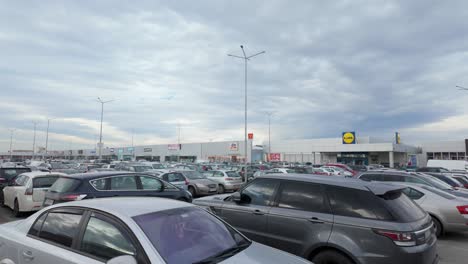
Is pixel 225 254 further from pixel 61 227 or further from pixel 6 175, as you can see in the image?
pixel 6 175

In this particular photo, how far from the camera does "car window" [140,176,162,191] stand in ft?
30.8

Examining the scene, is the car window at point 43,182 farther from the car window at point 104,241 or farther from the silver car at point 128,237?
the car window at point 104,241

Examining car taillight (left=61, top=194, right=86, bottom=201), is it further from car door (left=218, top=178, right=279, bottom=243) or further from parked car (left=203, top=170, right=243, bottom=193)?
parked car (left=203, top=170, right=243, bottom=193)

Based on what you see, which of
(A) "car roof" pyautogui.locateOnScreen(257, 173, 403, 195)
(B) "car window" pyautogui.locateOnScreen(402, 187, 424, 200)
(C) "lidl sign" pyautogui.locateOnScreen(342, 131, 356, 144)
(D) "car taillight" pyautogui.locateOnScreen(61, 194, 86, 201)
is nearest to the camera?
(A) "car roof" pyautogui.locateOnScreen(257, 173, 403, 195)

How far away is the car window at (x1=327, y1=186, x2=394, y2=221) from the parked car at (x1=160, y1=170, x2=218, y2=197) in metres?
12.6

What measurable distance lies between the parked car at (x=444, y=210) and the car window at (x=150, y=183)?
25.5 ft

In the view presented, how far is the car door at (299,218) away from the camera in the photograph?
187 inches

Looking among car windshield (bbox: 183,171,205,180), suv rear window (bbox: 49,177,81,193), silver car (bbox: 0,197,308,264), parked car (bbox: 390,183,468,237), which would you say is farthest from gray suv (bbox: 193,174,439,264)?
car windshield (bbox: 183,171,205,180)

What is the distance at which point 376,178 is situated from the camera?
13.4 meters

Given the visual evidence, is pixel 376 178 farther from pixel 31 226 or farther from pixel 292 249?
pixel 31 226

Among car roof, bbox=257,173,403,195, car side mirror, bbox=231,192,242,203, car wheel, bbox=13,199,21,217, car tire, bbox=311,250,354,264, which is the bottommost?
car wheel, bbox=13,199,21,217

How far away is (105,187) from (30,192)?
4183mm

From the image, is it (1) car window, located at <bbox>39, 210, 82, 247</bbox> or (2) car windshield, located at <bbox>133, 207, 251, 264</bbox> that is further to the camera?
(1) car window, located at <bbox>39, 210, 82, 247</bbox>

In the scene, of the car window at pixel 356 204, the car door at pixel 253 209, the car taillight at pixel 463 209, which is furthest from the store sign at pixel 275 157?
the car window at pixel 356 204
